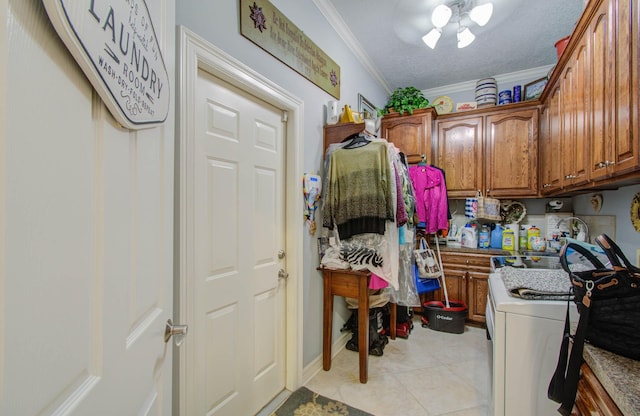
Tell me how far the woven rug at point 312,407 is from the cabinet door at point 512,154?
2753mm

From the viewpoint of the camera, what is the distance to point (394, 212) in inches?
78.8

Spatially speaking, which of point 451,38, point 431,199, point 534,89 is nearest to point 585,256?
point 431,199

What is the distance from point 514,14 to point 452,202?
2076 millimetres

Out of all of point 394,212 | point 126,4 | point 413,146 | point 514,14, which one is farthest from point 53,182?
point 413,146

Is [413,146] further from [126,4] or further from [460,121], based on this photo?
[126,4]

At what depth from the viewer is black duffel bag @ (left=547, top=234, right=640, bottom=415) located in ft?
2.63

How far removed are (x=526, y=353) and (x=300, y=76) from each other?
2101 millimetres

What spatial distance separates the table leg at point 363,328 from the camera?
2.02m

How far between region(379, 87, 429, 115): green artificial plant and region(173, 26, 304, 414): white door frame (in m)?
1.90

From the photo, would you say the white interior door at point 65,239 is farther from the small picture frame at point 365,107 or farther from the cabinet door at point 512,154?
the cabinet door at point 512,154

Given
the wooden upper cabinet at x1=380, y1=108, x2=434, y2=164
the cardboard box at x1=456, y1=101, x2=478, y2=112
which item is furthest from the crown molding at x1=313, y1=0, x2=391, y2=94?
the cardboard box at x1=456, y1=101, x2=478, y2=112

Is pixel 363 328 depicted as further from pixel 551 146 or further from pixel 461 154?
pixel 461 154

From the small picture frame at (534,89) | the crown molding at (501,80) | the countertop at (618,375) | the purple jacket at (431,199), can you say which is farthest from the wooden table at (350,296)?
the crown molding at (501,80)

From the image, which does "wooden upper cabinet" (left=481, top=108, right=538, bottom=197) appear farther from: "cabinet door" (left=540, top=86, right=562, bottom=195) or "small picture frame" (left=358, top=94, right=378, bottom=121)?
"small picture frame" (left=358, top=94, right=378, bottom=121)
